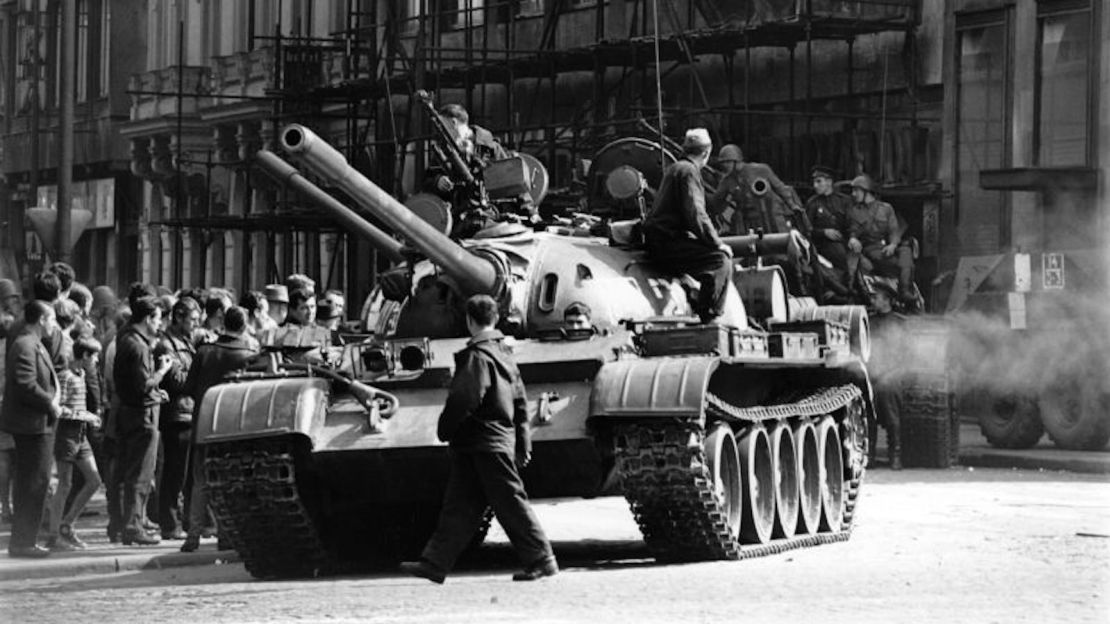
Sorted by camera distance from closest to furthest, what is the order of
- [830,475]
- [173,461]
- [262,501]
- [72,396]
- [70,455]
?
1. [262,501]
2. [72,396]
3. [70,455]
4. [173,461]
5. [830,475]

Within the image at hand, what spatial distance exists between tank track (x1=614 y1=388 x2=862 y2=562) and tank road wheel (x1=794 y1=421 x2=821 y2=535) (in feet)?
6.10

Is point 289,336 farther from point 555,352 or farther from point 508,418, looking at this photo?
point 508,418

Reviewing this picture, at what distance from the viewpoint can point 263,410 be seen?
17469mm

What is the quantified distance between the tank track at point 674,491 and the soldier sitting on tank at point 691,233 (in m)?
1.46

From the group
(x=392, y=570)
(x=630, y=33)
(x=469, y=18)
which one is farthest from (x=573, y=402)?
(x=469, y=18)

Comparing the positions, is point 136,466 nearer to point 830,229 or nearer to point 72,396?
point 72,396

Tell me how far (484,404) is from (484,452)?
0.28 m

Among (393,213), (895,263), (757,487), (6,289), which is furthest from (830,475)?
(895,263)

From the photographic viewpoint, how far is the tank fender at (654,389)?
1706 cm

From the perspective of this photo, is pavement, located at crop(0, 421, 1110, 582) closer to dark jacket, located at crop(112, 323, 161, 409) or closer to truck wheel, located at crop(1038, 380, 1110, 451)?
dark jacket, located at crop(112, 323, 161, 409)

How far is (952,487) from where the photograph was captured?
25.2 metres

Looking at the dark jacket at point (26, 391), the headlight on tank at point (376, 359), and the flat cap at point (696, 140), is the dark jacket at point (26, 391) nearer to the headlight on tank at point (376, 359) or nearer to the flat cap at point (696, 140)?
the headlight on tank at point (376, 359)

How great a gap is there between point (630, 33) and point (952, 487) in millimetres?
14138

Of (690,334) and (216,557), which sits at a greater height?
(690,334)
